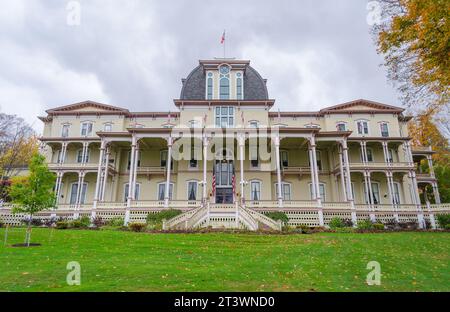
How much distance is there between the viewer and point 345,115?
32531mm

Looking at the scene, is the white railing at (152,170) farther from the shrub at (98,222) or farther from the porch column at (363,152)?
the porch column at (363,152)

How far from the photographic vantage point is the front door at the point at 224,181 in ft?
96.4

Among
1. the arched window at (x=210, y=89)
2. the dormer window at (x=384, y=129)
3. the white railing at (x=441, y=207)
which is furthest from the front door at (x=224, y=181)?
the white railing at (x=441, y=207)

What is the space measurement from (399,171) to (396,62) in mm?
21982

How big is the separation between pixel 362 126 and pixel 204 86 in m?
18.2

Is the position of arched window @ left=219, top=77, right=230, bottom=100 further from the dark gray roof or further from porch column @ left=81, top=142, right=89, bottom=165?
porch column @ left=81, top=142, right=89, bottom=165

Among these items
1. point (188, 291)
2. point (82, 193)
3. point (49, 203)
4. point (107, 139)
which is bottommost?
point (188, 291)

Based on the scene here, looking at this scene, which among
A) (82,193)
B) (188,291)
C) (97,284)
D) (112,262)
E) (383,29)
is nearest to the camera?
(188,291)

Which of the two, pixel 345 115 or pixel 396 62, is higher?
pixel 345 115

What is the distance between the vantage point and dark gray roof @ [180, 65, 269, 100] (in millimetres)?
31977

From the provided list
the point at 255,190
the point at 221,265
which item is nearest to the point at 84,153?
the point at 255,190
